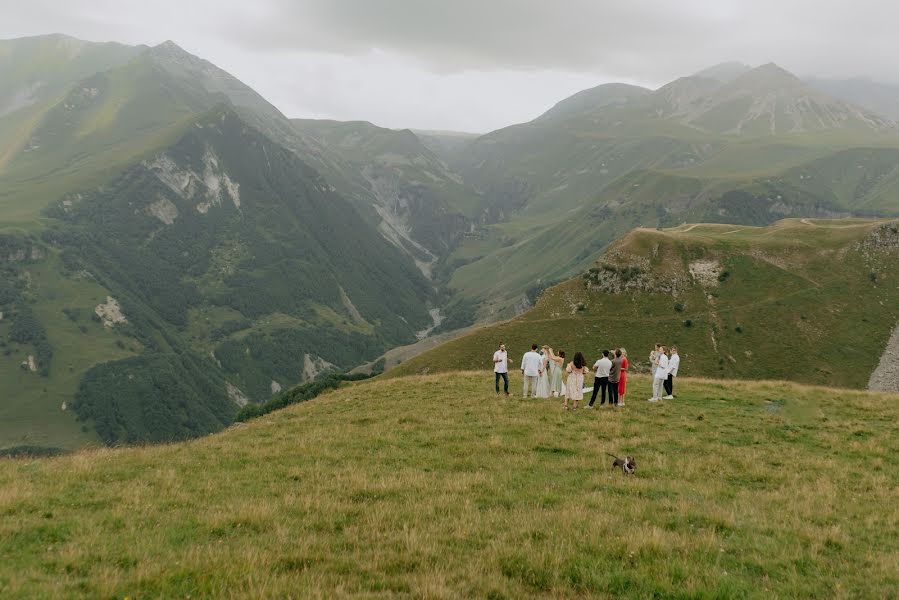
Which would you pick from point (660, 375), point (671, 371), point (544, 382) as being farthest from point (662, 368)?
point (544, 382)

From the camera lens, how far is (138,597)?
7.59 meters

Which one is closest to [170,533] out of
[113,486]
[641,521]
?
[113,486]

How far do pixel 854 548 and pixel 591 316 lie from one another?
104 metres

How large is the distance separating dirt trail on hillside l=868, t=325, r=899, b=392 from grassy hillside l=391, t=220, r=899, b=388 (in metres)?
1.21

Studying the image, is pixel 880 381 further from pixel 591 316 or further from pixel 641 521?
pixel 641 521

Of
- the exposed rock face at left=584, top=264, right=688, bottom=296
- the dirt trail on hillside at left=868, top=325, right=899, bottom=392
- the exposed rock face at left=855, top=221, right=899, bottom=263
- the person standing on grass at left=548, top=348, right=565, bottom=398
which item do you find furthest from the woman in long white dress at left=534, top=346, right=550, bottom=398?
the exposed rock face at left=855, top=221, right=899, bottom=263

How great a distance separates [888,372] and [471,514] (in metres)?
111

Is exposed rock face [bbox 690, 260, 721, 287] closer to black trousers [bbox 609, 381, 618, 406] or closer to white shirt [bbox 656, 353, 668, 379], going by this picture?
white shirt [bbox 656, 353, 668, 379]

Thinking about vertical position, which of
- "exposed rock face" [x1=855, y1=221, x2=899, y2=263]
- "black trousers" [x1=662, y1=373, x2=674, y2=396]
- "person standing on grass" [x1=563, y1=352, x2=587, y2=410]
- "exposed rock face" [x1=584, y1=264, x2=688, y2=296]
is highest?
"exposed rock face" [x1=855, y1=221, x2=899, y2=263]

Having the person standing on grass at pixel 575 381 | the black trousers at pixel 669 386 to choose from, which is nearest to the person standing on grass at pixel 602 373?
the person standing on grass at pixel 575 381

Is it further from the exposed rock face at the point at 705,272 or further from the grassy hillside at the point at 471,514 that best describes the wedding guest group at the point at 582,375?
the exposed rock face at the point at 705,272

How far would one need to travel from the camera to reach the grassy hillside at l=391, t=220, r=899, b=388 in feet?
326

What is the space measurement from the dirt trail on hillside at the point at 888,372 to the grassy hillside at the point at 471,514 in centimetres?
8501

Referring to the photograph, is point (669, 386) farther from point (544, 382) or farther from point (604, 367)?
point (544, 382)
